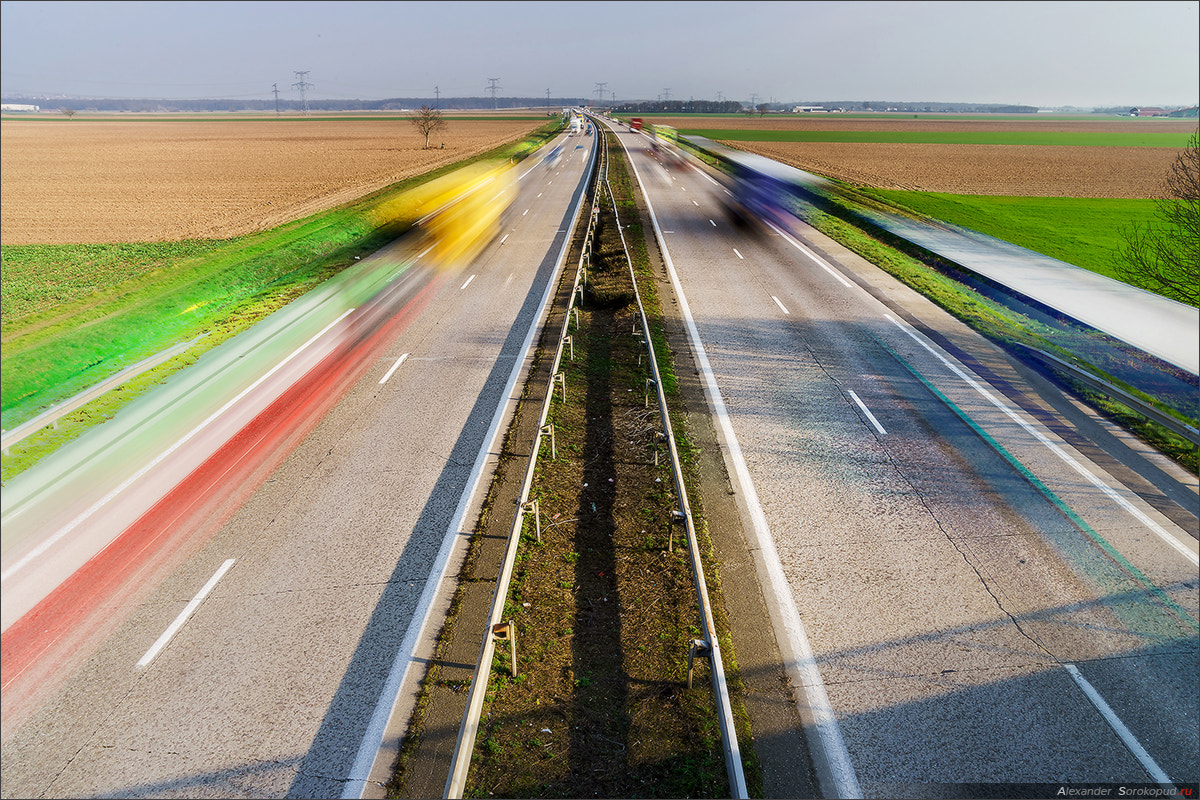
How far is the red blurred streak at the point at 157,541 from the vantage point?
716 centimetres

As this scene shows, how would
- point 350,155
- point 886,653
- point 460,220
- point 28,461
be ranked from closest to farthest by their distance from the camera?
point 886,653, point 28,461, point 460,220, point 350,155

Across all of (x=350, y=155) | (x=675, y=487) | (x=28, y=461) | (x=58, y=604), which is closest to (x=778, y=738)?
(x=675, y=487)

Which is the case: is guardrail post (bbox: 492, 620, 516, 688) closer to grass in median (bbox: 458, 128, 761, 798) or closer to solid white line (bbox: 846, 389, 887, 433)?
grass in median (bbox: 458, 128, 761, 798)

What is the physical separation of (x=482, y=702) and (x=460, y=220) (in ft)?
103

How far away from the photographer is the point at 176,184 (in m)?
49.8

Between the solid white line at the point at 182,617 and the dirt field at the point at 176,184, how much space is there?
89.4 feet

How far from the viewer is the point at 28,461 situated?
10984mm

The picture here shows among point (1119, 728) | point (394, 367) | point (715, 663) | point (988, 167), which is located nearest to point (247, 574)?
point (715, 663)

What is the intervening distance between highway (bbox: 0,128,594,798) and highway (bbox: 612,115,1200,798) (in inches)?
165

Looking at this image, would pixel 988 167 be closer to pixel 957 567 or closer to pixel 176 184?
pixel 176 184

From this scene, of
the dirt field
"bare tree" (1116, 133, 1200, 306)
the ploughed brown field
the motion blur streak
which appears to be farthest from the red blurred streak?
the ploughed brown field

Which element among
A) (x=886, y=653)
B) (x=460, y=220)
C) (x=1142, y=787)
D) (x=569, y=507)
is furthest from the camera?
(x=460, y=220)

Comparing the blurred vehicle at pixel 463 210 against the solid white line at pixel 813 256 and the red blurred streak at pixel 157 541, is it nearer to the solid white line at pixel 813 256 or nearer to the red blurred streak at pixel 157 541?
the solid white line at pixel 813 256

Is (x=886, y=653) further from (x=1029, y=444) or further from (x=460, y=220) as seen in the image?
(x=460, y=220)
